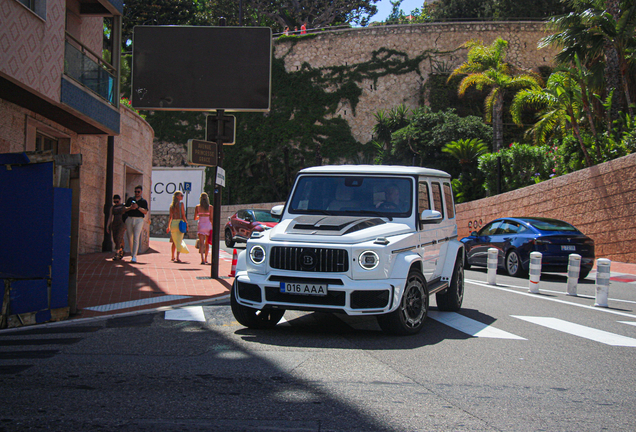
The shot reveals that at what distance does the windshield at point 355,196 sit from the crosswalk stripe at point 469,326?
1574 millimetres

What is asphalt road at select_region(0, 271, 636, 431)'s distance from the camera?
13.0ft

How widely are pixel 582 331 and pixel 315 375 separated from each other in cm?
419

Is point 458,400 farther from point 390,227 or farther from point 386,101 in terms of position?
point 386,101

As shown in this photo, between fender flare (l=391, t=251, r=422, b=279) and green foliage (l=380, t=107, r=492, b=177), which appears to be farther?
green foliage (l=380, t=107, r=492, b=177)

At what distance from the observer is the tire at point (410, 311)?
675 cm

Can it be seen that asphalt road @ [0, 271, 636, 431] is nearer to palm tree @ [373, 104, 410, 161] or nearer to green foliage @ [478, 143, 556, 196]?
green foliage @ [478, 143, 556, 196]

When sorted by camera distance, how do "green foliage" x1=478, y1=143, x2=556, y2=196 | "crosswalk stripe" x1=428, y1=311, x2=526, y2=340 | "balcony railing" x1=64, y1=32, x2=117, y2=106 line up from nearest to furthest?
"crosswalk stripe" x1=428, y1=311, x2=526, y2=340 < "balcony railing" x1=64, y1=32, x2=117, y2=106 < "green foliage" x1=478, y1=143, x2=556, y2=196

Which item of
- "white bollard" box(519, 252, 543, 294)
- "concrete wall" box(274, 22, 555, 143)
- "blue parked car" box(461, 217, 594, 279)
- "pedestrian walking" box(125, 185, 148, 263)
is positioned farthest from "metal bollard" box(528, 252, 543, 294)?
"concrete wall" box(274, 22, 555, 143)

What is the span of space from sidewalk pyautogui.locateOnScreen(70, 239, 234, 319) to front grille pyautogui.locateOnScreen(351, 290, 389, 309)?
12.1ft

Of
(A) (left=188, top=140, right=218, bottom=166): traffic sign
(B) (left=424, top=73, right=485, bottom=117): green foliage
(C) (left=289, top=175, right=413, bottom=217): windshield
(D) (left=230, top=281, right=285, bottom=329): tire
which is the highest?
(B) (left=424, top=73, right=485, bottom=117): green foliage

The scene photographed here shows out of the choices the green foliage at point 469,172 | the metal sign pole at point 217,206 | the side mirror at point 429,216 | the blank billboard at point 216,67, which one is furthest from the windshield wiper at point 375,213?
the green foliage at point 469,172

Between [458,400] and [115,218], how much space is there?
12.6m

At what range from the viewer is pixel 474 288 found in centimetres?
1268

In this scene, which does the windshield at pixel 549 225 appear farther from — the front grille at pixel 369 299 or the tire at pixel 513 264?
the front grille at pixel 369 299
